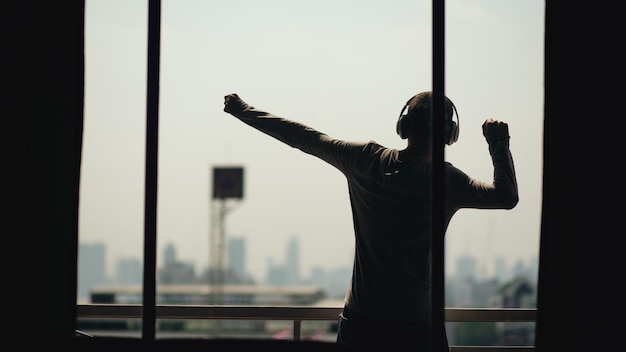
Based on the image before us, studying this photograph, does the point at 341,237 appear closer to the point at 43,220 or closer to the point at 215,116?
the point at 215,116

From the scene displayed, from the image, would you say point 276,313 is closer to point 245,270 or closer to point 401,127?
point 245,270

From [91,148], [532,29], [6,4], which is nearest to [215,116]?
[91,148]

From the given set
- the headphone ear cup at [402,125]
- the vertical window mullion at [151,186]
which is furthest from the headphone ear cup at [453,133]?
the vertical window mullion at [151,186]

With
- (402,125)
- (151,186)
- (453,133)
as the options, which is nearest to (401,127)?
(402,125)

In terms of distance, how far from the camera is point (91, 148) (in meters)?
2.54

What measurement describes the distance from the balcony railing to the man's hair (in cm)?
65

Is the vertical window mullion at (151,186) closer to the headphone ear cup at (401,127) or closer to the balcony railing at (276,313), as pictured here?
the balcony railing at (276,313)

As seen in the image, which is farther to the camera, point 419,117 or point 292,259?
point 292,259

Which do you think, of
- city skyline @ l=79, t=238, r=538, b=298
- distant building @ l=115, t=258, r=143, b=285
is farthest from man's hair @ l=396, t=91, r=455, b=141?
distant building @ l=115, t=258, r=143, b=285

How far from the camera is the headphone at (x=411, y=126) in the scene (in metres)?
2.35

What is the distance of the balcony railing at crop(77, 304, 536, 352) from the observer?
254cm

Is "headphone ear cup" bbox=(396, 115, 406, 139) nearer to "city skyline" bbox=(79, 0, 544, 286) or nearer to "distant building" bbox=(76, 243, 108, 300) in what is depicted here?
"city skyline" bbox=(79, 0, 544, 286)

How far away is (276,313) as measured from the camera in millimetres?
2623

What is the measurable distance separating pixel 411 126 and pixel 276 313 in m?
0.89
